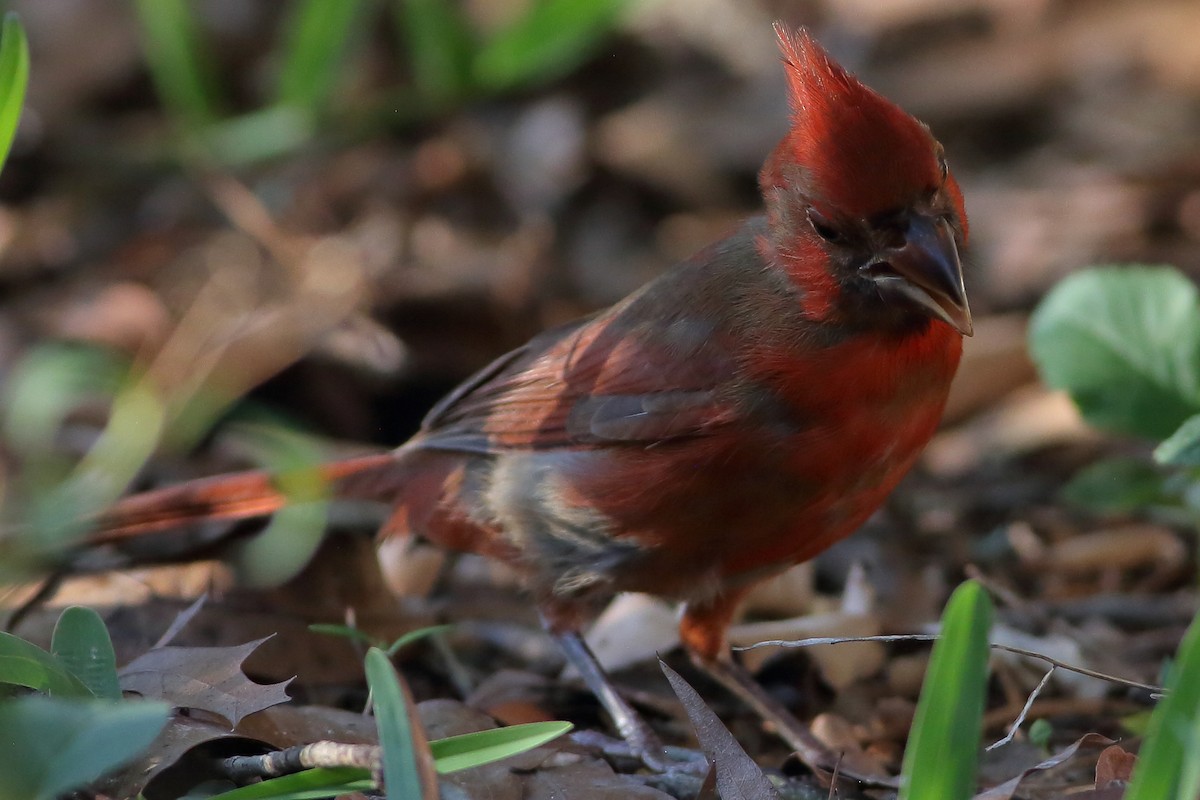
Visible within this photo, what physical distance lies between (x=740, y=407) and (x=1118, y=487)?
1103 mm

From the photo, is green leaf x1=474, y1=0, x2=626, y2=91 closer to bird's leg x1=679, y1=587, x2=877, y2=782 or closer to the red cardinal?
the red cardinal

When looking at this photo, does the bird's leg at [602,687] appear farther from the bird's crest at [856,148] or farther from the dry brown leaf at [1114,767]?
the bird's crest at [856,148]

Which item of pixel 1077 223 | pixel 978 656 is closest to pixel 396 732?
pixel 978 656

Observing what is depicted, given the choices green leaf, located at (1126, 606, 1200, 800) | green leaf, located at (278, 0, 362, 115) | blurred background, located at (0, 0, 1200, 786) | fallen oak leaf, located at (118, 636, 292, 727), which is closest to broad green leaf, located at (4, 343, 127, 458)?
blurred background, located at (0, 0, 1200, 786)

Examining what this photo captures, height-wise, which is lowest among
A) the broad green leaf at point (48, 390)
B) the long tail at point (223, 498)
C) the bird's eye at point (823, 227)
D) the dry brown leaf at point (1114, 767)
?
the dry brown leaf at point (1114, 767)

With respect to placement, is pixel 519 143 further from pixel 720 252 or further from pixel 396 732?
pixel 396 732

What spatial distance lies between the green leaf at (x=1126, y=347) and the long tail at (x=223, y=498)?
5.73 ft

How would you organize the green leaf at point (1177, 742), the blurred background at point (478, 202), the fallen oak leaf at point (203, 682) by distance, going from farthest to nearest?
the blurred background at point (478, 202)
the fallen oak leaf at point (203, 682)
the green leaf at point (1177, 742)

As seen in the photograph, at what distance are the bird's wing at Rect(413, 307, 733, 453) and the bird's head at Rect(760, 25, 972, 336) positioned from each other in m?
0.33

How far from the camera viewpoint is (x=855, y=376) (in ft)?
9.41

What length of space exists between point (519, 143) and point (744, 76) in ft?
3.62

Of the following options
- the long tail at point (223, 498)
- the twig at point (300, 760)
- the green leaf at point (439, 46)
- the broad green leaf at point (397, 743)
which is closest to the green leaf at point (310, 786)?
the twig at point (300, 760)

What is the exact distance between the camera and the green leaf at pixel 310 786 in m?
2.24

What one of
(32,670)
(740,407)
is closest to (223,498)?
(32,670)
